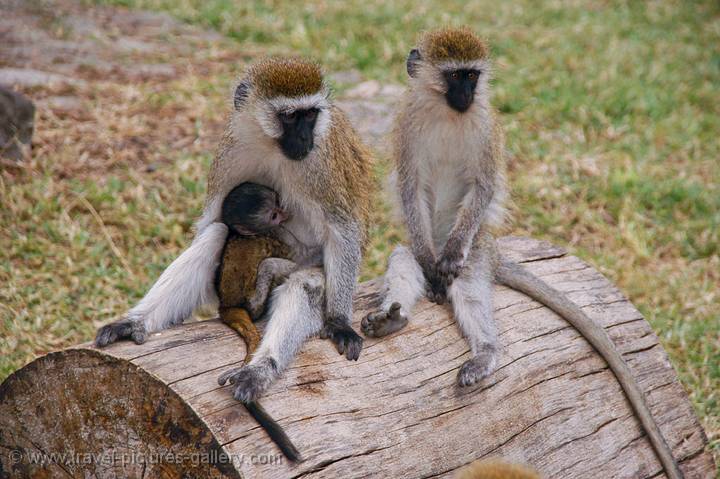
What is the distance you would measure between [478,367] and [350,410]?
30.5 inches

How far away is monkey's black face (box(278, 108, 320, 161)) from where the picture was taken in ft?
13.8

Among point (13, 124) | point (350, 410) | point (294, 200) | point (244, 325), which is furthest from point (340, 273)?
point (13, 124)

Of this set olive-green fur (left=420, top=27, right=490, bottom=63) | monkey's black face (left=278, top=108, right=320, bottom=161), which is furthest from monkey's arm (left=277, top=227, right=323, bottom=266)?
olive-green fur (left=420, top=27, right=490, bottom=63)

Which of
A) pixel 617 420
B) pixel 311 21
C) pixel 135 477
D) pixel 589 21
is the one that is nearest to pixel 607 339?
pixel 617 420

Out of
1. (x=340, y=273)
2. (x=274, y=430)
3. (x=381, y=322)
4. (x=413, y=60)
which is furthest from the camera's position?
(x=413, y=60)

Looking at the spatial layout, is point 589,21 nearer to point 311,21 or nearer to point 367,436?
point 311,21

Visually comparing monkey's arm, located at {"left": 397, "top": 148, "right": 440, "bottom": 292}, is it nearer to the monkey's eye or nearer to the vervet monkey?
the vervet monkey

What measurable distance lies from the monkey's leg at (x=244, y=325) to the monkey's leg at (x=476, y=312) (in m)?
0.98

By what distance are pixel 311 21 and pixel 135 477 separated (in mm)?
7711

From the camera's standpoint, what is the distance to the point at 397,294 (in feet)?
14.5

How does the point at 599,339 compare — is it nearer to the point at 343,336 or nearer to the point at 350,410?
the point at 343,336

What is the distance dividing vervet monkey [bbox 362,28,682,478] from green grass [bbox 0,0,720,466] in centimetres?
125

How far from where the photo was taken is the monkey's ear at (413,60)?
17.0 ft

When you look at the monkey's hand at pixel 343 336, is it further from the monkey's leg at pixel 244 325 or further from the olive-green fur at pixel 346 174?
the olive-green fur at pixel 346 174
